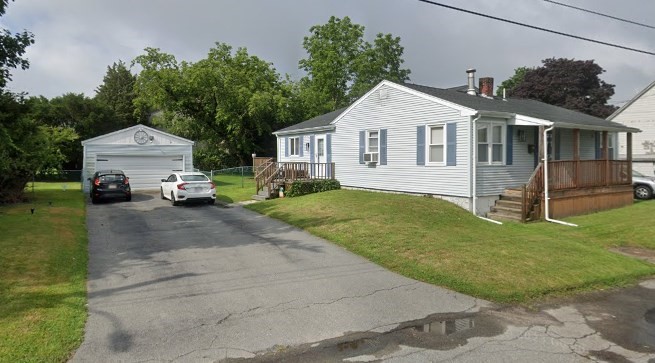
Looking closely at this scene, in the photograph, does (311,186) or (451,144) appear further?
(311,186)

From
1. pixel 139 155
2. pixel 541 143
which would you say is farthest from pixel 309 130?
pixel 541 143

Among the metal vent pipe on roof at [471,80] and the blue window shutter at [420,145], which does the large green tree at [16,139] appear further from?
the metal vent pipe on roof at [471,80]

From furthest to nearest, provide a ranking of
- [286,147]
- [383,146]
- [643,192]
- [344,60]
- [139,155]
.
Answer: [344,60]
[286,147]
[139,155]
[643,192]
[383,146]

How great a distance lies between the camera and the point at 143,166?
25.7 m

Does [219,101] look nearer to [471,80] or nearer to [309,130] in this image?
[309,130]

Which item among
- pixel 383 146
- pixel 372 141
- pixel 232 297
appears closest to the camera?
pixel 232 297

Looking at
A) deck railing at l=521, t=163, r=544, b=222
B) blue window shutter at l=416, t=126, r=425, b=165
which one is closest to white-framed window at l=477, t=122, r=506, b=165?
deck railing at l=521, t=163, r=544, b=222

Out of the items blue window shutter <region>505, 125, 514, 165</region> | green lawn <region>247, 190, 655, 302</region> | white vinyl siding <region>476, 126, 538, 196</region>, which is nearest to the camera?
green lawn <region>247, 190, 655, 302</region>

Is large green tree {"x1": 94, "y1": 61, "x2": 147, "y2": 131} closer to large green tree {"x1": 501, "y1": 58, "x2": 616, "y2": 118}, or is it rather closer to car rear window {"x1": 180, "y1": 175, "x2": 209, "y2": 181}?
car rear window {"x1": 180, "y1": 175, "x2": 209, "y2": 181}

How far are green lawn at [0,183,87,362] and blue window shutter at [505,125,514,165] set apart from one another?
1309 centimetres

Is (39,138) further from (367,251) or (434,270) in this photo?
(434,270)

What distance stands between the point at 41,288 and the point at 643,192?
24.2 m

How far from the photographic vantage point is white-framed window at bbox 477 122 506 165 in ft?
50.5

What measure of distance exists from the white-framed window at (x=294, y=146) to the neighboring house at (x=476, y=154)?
6176mm
